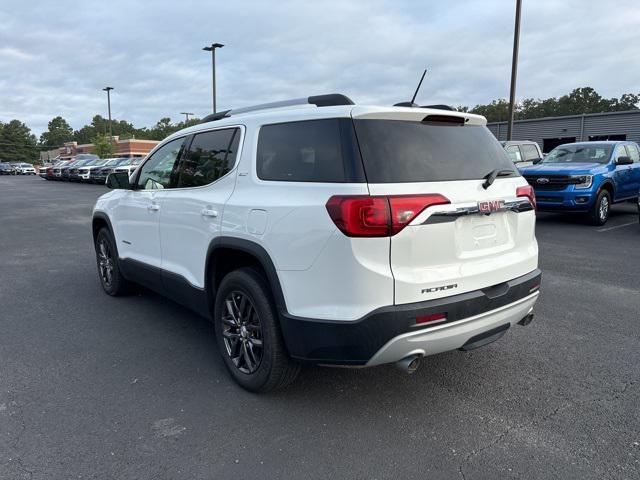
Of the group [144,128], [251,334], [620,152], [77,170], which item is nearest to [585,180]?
[620,152]

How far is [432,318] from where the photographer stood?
2.79 meters

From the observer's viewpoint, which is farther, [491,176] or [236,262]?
[236,262]

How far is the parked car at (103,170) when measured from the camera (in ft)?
96.0

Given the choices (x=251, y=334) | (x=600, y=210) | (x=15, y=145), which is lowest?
(x=251, y=334)

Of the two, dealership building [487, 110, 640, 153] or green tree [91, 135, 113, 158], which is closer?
dealership building [487, 110, 640, 153]

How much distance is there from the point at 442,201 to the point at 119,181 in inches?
141

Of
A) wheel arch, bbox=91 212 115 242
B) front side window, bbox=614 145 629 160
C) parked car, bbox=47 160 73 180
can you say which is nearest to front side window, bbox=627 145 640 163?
front side window, bbox=614 145 629 160

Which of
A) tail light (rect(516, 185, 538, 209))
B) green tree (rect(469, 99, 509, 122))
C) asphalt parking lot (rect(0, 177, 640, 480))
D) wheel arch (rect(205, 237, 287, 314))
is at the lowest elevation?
asphalt parking lot (rect(0, 177, 640, 480))

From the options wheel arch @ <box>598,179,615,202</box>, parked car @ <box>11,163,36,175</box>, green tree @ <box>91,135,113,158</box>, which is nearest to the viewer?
wheel arch @ <box>598,179,615,202</box>

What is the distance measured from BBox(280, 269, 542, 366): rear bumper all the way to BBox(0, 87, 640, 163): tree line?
2.30m

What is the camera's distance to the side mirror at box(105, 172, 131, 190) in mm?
5090

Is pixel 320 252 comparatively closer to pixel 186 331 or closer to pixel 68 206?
pixel 186 331

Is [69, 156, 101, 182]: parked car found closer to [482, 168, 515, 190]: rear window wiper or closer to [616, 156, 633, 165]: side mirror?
[616, 156, 633, 165]: side mirror

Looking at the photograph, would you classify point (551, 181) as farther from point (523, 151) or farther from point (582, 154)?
point (523, 151)
